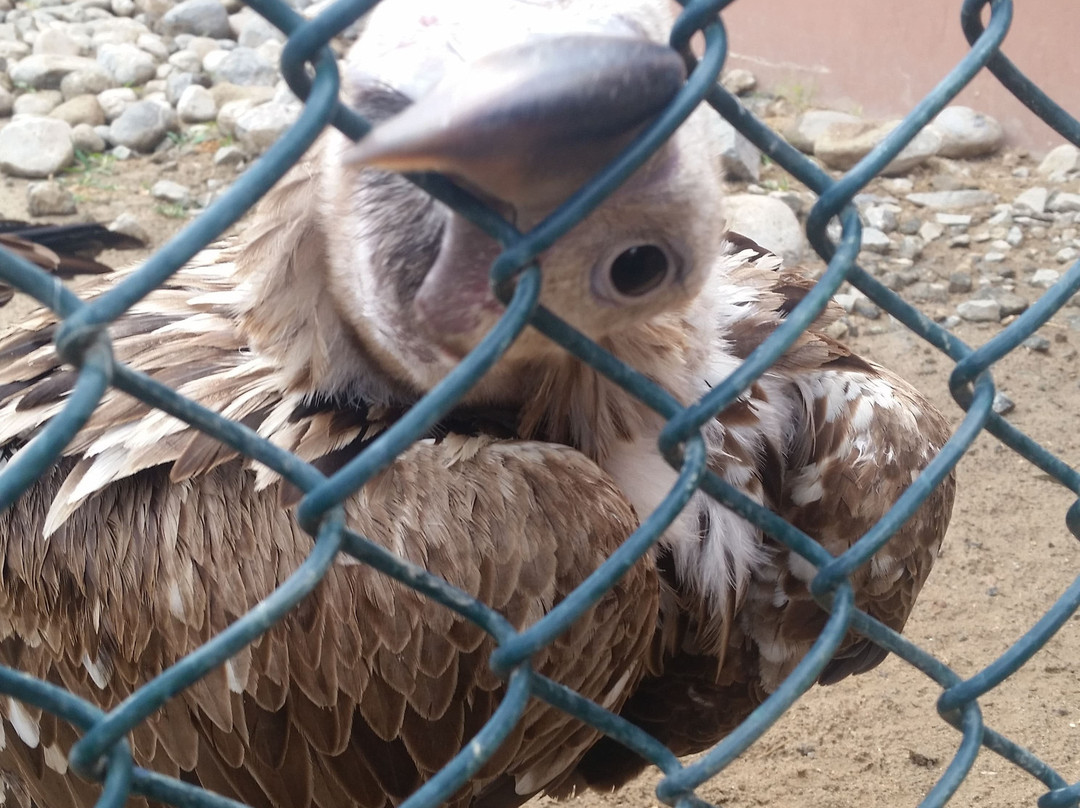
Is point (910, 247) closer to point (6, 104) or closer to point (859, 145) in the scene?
point (859, 145)

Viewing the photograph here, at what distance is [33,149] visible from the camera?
19.2 feet

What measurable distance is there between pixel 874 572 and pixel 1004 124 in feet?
15.2

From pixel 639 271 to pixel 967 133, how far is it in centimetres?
524

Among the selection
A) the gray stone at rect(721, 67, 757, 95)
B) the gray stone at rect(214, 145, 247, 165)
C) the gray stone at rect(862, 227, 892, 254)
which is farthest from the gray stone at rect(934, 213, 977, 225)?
the gray stone at rect(214, 145, 247, 165)

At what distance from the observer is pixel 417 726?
1900mm

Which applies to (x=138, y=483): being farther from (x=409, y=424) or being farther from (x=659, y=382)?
(x=409, y=424)

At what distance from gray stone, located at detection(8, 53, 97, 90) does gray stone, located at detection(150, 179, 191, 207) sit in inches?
62.0

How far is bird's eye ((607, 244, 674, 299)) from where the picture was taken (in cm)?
133

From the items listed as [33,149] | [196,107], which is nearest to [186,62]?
[196,107]

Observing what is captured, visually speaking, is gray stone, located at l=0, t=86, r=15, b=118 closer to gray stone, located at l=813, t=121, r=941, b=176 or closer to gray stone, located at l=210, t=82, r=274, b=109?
gray stone, located at l=210, t=82, r=274, b=109

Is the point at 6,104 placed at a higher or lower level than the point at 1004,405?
lower

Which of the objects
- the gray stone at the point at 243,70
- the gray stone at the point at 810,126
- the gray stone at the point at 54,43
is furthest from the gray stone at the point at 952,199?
the gray stone at the point at 54,43

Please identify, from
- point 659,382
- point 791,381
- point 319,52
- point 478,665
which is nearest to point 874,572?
point 791,381

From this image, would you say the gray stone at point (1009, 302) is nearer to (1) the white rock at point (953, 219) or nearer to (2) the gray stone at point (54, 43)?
(1) the white rock at point (953, 219)
